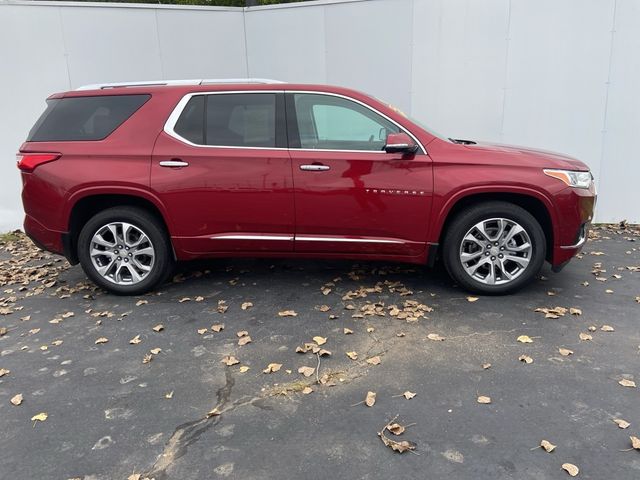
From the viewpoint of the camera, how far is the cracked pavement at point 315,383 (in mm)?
2525

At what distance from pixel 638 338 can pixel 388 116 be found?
2.65 meters

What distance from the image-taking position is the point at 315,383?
3.22m

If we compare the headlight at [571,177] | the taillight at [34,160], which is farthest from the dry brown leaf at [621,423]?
the taillight at [34,160]

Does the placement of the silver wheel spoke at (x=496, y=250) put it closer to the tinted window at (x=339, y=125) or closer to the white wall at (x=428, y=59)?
the tinted window at (x=339, y=125)

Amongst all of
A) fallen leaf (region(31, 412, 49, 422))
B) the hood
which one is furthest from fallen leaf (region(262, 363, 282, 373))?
the hood

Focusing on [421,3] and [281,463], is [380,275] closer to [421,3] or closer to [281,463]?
[281,463]

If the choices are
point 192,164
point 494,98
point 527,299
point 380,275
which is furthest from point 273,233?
point 494,98

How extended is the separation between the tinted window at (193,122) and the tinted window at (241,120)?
59mm

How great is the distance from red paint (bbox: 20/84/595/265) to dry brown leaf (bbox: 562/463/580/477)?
90.7 inches

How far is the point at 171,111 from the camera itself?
15.0 feet

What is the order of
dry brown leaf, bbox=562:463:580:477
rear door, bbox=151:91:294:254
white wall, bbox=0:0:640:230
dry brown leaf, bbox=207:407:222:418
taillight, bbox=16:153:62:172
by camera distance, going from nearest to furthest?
1. dry brown leaf, bbox=562:463:580:477
2. dry brown leaf, bbox=207:407:222:418
3. rear door, bbox=151:91:294:254
4. taillight, bbox=16:153:62:172
5. white wall, bbox=0:0:640:230

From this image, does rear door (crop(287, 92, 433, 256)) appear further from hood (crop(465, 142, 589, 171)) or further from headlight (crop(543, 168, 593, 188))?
headlight (crop(543, 168, 593, 188))

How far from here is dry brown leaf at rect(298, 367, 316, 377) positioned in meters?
3.32

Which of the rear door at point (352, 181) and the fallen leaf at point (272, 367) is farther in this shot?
the rear door at point (352, 181)
